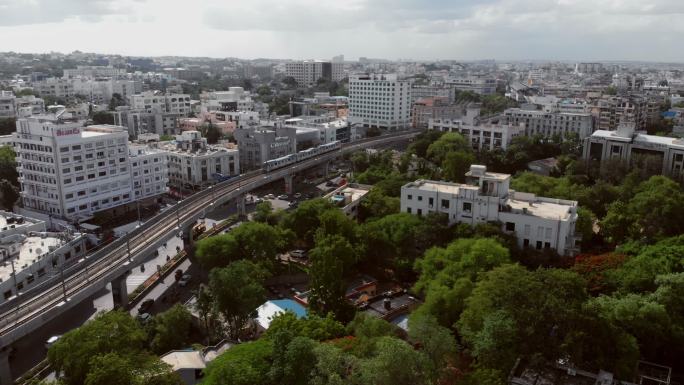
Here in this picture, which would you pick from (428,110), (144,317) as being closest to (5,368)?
(144,317)

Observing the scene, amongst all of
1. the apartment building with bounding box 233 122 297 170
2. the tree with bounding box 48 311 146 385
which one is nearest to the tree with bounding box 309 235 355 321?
the tree with bounding box 48 311 146 385

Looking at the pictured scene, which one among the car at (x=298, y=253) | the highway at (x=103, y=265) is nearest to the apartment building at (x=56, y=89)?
the highway at (x=103, y=265)

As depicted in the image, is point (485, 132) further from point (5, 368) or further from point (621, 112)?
point (5, 368)

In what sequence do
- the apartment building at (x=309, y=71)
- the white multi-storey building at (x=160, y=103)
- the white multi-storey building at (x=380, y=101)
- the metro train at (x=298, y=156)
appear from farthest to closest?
the apartment building at (x=309, y=71)
the white multi-storey building at (x=380, y=101)
the white multi-storey building at (x=160, y=103)
the metro train at (x=298, y=156)

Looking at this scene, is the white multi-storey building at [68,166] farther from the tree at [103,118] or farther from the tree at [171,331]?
the tree at [103,118]

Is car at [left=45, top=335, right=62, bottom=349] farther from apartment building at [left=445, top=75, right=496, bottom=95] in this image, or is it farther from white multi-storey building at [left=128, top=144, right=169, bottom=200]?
apartment building at [left=445, top=75, right=496, bottom=95]

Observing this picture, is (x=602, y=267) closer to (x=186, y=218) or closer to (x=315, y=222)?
(x=315, y=222)

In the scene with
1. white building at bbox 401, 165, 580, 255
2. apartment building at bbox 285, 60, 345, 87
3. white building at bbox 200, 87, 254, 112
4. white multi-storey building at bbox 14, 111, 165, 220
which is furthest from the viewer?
apartment building at bbox 285, 60, 345, 87
